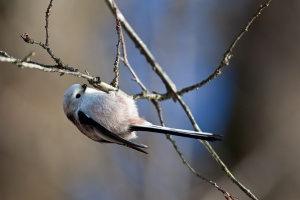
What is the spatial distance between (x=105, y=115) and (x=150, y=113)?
108 inches

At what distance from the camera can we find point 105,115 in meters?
1.50

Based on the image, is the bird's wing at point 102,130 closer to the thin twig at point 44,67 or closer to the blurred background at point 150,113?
the thin twig at point 44,67

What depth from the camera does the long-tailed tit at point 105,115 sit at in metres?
1.47

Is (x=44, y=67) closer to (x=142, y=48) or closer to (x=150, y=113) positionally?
(x=142, y=48)

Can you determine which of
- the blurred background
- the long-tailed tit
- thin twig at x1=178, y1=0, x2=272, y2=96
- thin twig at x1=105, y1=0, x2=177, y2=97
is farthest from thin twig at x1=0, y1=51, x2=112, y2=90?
the blurred background

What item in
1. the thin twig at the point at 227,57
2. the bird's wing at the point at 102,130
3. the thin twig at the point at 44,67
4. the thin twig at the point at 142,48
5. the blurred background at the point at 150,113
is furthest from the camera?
the blurred background at the point at 150,113

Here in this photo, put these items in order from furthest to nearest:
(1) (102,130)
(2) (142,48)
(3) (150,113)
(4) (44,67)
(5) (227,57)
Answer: (3) (150,113) < (2) (142,48) < (1) (102,130) < (5) (227,57) < (4) (44,67)

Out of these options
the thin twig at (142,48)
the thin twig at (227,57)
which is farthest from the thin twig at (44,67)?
the thin twig at (142,48)

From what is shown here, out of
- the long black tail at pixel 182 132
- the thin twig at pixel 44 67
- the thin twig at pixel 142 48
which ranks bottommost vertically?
the long black tail at pixel 182 132

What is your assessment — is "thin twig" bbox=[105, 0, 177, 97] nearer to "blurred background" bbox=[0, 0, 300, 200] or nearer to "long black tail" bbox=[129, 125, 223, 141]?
"long black tail" bbox=[129, 125, 223, 141]

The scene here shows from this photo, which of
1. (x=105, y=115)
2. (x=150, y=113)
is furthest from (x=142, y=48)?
(x=150, y=113)

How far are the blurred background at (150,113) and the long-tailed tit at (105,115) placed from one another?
6.04ft

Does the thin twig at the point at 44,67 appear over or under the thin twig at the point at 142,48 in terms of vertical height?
under

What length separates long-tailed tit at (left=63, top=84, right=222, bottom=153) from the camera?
147cm
